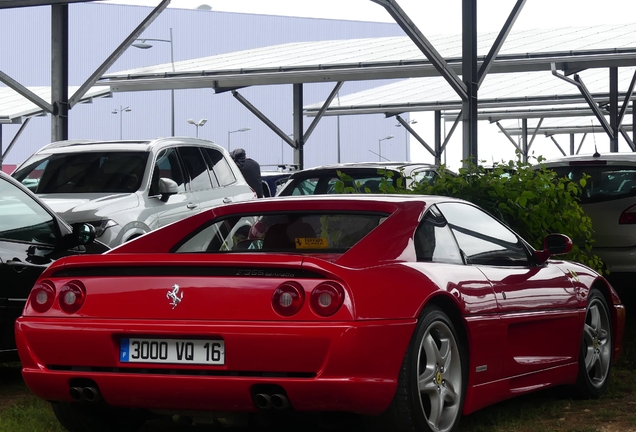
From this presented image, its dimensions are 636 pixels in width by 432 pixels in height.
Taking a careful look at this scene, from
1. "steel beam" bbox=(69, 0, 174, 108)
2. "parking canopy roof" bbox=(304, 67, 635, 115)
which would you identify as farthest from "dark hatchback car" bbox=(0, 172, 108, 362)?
"parking canopy roof" bbox=(304, 67, 635, 115)

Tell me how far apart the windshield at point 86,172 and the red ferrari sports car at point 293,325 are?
18.7ft

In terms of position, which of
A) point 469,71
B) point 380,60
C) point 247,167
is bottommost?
point 247,167

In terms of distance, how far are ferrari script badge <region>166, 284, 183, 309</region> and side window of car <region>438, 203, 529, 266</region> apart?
5.22 ft

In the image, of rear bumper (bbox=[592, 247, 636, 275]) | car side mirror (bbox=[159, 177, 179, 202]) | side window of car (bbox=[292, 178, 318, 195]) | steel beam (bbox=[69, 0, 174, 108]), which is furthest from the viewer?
steel beam (bbox=[69, 0, 174, 108])

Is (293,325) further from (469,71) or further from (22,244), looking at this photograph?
(469,71)

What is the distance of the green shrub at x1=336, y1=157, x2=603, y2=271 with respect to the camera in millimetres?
9008

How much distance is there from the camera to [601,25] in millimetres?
25188

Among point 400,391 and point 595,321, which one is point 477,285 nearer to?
point 400,391

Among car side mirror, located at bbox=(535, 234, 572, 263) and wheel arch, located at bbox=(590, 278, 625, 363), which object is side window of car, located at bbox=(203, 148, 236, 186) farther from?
car side mirror, located at bbox=(535, 234, 572, 263)

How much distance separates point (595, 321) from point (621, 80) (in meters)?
25.9

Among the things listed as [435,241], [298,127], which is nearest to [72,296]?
[435,241]

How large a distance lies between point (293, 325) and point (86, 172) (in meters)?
7.44

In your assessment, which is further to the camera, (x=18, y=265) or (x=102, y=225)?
(x=102, y=225)

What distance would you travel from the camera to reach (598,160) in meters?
10.4
